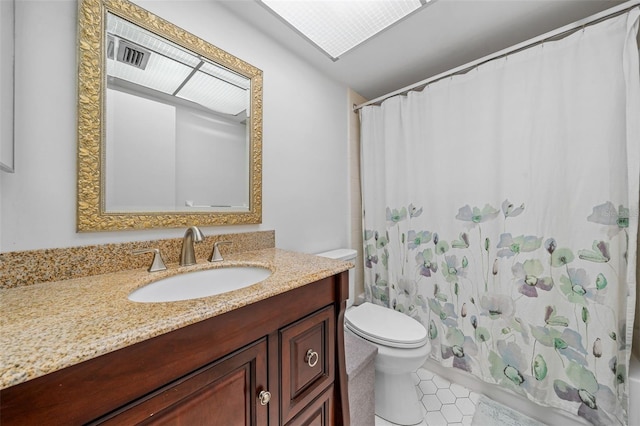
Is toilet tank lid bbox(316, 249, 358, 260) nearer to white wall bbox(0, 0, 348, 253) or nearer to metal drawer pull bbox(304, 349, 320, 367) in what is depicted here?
white wall bbox(0, 0, 348, 253)

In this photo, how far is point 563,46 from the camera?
3.73 feet

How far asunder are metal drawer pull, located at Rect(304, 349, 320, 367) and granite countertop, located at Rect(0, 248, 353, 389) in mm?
237

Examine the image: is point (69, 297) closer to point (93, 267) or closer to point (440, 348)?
point (93, 267)

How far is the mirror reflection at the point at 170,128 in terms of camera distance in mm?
828

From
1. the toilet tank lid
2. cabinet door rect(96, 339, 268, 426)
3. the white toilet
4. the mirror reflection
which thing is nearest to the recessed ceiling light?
the mirror reflection

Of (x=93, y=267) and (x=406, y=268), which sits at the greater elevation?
(x=93, y=267)

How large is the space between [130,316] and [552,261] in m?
1.70

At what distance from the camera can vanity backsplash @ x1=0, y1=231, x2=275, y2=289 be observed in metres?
0.64

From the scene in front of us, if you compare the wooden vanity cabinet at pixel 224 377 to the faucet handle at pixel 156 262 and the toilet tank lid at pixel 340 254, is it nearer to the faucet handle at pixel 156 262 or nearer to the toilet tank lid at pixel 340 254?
the faucet handle at pixel 156 262

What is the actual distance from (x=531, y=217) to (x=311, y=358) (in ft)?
4.36

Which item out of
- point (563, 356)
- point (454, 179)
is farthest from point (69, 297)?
point (563, 356)

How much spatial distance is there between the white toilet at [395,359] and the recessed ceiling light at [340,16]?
1596mm

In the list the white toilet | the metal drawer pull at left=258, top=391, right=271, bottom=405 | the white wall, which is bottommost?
the white toilet

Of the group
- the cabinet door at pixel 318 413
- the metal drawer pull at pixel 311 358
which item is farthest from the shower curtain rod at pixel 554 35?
the cabinet door at pixel 318 413
